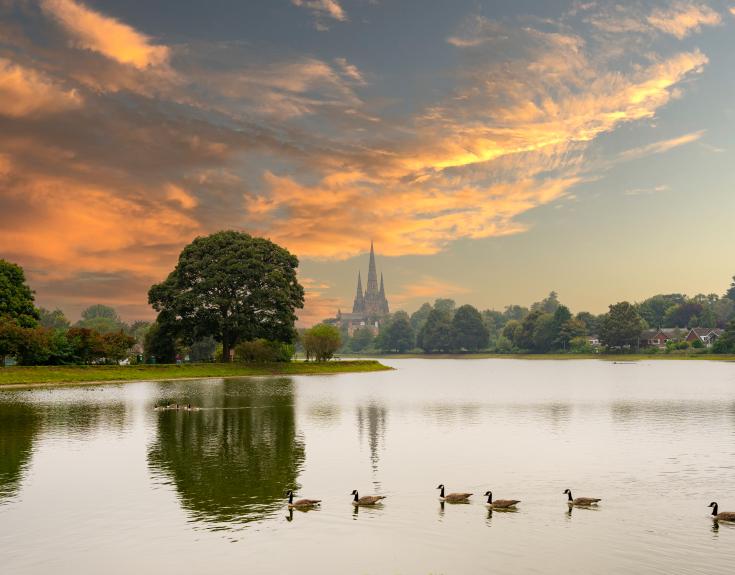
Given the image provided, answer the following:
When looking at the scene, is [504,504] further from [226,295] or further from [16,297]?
[226,295]

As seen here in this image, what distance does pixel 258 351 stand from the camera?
13900 cm

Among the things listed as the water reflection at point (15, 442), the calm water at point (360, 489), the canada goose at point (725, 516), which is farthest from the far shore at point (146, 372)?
the canada goose at point (725, 516)

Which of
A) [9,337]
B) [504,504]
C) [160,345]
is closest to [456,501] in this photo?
[504,504]

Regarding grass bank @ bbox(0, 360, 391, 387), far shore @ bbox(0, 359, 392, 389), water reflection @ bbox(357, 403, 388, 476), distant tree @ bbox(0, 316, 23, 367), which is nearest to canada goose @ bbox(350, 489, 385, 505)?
water reflection @ bbox(357, 403, 388, 476)

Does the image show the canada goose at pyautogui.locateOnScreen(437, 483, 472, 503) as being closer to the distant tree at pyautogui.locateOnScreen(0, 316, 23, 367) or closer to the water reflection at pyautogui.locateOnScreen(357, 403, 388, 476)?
the water reflection at pyautogui.locateOnScreen(357, 403, 388, 476)

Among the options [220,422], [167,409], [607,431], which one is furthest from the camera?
[167,409]

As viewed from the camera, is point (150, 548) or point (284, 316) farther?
point (284, 316)

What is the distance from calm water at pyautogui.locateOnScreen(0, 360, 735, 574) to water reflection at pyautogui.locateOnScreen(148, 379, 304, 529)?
156 mm

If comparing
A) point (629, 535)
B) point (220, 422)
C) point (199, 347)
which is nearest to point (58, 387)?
point (220, 422)

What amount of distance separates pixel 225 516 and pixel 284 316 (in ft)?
359

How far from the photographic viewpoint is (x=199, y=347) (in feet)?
520

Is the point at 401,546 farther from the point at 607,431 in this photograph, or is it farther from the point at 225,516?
the point at 607,431

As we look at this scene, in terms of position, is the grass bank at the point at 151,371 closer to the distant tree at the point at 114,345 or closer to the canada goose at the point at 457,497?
the distant tree at the point at 114,345

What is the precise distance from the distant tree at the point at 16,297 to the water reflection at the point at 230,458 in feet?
170
